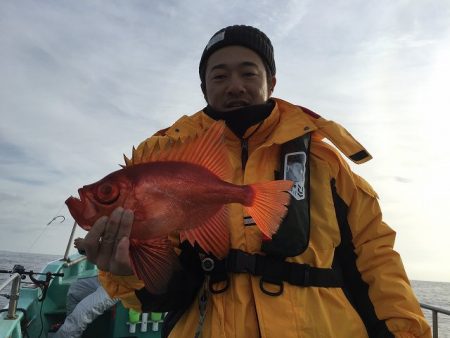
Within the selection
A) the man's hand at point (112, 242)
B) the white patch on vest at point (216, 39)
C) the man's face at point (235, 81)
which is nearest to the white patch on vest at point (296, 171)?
the man's face at point (235, 81)

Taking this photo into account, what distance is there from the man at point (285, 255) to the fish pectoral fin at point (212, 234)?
0.23 m

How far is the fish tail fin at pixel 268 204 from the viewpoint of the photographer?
2.04 meters

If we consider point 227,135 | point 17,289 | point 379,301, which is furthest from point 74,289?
point 379,301

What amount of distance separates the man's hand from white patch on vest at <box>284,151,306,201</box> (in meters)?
1.12

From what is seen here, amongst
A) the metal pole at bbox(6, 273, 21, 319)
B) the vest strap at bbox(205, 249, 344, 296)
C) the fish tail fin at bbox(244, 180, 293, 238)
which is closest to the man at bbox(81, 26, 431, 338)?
the vest strap at bbox(205, 249, 344, 296)

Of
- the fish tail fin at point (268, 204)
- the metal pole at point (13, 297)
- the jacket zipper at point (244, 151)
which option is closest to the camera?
the fish tail fin at point (268, 204)

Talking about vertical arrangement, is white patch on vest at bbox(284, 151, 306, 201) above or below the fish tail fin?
above

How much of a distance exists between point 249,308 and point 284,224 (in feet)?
1.79

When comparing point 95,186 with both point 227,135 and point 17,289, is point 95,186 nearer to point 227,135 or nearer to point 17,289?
point 227,135

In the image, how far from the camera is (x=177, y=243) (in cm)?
261

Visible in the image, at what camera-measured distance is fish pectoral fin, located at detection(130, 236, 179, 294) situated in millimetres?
2098

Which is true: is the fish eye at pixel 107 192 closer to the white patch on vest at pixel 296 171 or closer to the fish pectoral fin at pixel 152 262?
the fish pectoral fin at pixel 152 262

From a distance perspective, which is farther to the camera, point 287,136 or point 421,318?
point 287,136

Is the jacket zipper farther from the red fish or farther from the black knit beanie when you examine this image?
the black knit beanie
